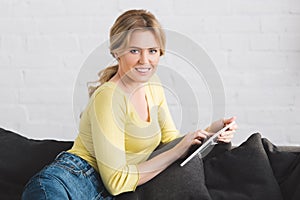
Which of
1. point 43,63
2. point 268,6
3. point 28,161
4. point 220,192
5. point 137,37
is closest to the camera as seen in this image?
point 137,37

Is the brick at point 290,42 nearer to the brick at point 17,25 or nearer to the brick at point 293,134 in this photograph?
the brick at point 293,134

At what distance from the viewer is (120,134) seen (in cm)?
178

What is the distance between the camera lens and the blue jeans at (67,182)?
173 cm

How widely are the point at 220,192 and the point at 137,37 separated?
0.55 metres

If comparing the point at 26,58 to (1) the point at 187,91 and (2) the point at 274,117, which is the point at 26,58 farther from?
(2) the point at 274,117

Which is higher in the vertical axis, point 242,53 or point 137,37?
point 137,37

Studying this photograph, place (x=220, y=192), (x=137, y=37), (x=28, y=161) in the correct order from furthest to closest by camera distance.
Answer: (x=28, y=161), (x=220, y=192), (x=137, y=37)

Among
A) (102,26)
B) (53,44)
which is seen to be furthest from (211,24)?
(53,44)

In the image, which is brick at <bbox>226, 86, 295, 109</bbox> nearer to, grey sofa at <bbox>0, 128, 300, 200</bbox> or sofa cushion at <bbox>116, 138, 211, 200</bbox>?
grey sofa at <bbox>0, 128, 300, 200</bbox>

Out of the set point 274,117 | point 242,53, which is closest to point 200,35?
point 242,53

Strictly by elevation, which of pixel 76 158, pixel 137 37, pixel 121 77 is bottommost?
pixel 76 158

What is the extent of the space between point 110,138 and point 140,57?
9.6 inches

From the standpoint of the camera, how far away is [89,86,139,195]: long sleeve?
176 cm

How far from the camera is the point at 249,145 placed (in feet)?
6.70
